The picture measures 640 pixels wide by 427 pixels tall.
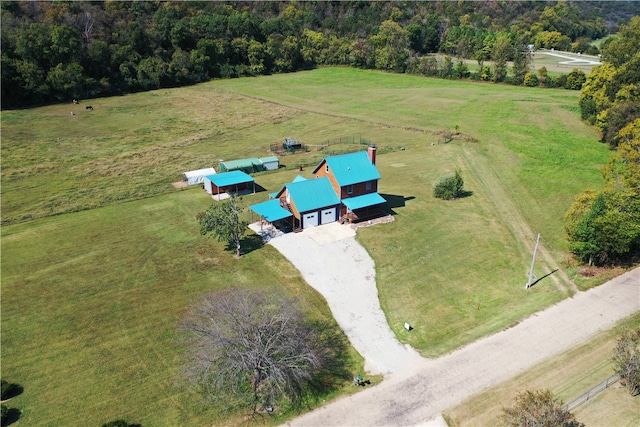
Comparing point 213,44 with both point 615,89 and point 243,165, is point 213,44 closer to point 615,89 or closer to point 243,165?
point 243,165

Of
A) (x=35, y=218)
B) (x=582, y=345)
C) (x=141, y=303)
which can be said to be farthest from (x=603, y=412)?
(x=35, y=218)

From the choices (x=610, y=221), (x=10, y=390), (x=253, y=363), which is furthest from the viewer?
(x=610, y=221)

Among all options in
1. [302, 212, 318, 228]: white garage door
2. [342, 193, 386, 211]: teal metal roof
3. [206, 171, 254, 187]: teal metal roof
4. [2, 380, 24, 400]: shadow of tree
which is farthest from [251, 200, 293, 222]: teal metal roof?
[2, 380, 24, 400]: shadow of tree

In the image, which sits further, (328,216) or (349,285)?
(328,216)

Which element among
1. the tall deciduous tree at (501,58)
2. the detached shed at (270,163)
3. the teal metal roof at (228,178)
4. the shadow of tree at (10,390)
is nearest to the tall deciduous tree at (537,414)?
the shadow of tree at (10,390)

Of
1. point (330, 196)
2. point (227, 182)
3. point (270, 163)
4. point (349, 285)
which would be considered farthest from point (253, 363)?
point (270, 163)

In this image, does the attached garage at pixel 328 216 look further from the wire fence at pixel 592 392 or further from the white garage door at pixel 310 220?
the wire fence at pixel 592 392

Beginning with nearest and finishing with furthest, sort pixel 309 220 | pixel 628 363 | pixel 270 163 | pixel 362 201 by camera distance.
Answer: pixel 628 363 → pixel 309 220 → pixel 362 201 → pixel 270 163
